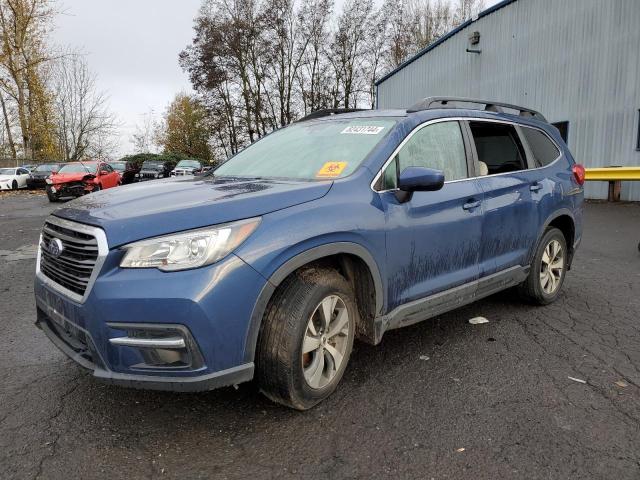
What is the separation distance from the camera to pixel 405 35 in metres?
40.4

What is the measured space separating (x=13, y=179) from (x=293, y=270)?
29.6 meters

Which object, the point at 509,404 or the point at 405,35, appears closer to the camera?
the point at 509,404

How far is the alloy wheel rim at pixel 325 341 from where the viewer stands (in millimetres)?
2672

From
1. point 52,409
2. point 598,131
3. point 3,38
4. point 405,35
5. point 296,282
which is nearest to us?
point 296,282

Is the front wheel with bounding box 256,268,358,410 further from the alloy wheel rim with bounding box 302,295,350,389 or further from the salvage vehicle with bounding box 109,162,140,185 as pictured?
the salvage vehicle with bounding box 109,162,140,185

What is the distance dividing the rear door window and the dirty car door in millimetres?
220

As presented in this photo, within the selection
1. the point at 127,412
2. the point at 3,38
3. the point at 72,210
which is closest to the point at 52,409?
the point at 127,412

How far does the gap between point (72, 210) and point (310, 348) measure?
4.97 feet

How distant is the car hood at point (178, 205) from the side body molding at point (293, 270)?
0.28 meters

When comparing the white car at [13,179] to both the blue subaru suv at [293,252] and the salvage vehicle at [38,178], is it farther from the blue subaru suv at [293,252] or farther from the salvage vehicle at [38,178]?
the blue subaru suv at [293,252]

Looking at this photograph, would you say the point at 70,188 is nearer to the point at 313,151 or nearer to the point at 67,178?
the point at 67,178

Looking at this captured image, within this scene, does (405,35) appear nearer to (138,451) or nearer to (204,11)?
(204,11)

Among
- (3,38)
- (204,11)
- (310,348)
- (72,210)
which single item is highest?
(204,11)

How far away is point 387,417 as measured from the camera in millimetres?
2686
